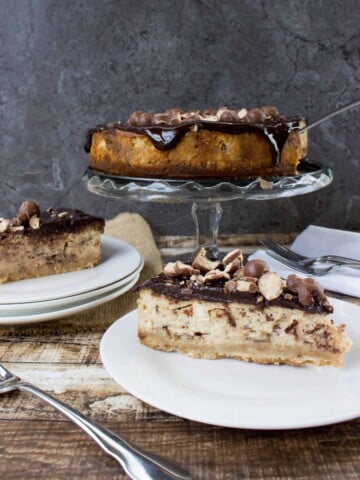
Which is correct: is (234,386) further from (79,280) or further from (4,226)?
(4,226)

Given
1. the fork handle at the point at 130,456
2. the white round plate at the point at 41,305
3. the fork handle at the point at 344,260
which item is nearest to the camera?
the fork handle at the point at 130,456

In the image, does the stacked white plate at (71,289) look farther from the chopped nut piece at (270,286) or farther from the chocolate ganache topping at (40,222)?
the chopped nut piece at (270,286)

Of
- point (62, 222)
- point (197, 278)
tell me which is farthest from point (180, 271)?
point (62, 222)

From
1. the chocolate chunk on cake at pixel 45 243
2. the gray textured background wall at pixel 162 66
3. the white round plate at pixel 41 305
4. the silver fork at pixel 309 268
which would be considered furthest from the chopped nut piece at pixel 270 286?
the gray textured background wall at pixel 162 66

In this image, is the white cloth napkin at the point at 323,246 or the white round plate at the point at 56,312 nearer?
A: the white round plate at the point at 56,312

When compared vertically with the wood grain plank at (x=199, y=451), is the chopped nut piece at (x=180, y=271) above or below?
above

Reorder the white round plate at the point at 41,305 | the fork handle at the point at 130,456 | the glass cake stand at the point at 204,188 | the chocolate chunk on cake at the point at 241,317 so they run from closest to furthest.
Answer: the fork handle at the point at 130,456 → the chocolate chunk on cake at the point at 241,317 → the white round plate at the point at 41,305 → the glass cake stand at the point at 204,188

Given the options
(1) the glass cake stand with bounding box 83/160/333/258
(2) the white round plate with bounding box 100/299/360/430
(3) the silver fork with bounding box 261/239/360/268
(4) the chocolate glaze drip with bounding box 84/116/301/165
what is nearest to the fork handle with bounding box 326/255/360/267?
(3) the silver fork with bounding box 261/239/360/268

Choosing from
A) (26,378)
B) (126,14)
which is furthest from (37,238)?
(126,14)

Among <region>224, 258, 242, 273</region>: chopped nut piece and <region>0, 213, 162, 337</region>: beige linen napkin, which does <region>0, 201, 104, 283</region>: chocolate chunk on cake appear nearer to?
<region>0, 213, 162, 337</region>: beige linen napkin

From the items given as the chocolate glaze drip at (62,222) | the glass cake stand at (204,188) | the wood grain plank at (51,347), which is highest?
the glass cake stand at (204,188)
